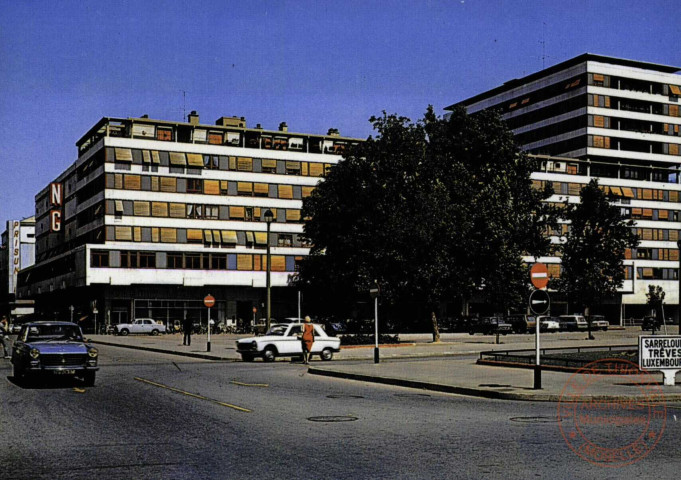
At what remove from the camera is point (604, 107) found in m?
101

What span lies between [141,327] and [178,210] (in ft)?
41.4

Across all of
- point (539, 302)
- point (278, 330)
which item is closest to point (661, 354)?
point (539, 302)

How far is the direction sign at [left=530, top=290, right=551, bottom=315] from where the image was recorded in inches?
729

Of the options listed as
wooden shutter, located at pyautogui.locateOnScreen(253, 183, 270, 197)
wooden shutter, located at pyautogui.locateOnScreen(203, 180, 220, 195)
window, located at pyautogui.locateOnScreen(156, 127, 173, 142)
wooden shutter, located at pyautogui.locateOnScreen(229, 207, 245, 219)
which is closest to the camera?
window, located at pyautogui.locateOnScreen(156, 127, 173, 142)

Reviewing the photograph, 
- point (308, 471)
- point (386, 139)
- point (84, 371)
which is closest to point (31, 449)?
point (308, 471)

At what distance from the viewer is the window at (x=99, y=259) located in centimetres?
7700

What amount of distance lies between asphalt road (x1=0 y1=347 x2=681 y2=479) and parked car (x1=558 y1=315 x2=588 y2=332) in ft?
198

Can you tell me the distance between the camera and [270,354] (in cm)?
3219

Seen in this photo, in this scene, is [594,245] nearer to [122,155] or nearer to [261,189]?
[261,189]

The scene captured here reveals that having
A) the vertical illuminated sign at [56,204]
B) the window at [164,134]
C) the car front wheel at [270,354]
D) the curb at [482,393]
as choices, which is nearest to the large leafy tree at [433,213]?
the car front wheel at [270,354]

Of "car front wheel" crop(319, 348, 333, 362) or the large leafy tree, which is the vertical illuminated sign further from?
"car front wheel" crop(319, 348, 333, 362)

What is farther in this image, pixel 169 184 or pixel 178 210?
pixel 178 210

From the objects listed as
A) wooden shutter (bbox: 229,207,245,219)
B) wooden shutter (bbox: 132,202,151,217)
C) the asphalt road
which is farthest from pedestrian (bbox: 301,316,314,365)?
wooden shutter (bbox: 229,207,245,219)

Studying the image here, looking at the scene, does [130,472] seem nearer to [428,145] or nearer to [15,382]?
[15,382]
